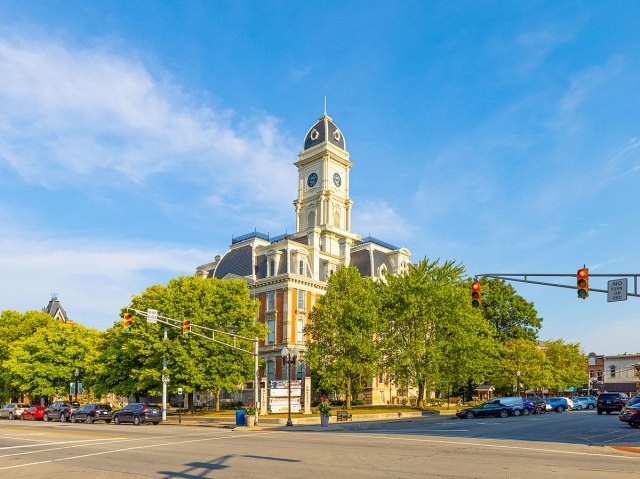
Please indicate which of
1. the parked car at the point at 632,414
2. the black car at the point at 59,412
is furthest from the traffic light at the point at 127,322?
the black car at the point at 59,412

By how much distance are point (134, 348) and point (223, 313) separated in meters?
8.64

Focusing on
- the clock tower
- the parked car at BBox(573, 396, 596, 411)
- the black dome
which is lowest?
the parked car at BBox(573, 396, 596, 411)

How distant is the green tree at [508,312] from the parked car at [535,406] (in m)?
20.9

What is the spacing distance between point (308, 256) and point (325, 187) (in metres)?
16.0

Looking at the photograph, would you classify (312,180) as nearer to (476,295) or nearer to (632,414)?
(632,414)

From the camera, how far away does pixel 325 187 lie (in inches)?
3639

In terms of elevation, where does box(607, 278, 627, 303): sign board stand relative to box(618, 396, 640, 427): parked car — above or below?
above

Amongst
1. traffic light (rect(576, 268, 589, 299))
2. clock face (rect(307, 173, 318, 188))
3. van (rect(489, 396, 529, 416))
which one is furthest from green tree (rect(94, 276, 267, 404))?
clock face (rect(307, 173, 318, 188))

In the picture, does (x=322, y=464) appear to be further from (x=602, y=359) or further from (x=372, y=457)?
(x=602, y=359)

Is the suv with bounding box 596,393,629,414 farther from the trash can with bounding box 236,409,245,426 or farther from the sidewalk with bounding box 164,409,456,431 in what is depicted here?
the trash can with bounding box 236,409,245,426

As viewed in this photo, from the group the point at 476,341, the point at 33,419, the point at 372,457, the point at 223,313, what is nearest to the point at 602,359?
the point at 476,341

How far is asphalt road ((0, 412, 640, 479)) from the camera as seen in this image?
1664 centimetres

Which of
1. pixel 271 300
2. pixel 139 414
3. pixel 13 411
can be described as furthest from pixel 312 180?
pixel 139 414

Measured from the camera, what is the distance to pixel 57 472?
59.0ft
